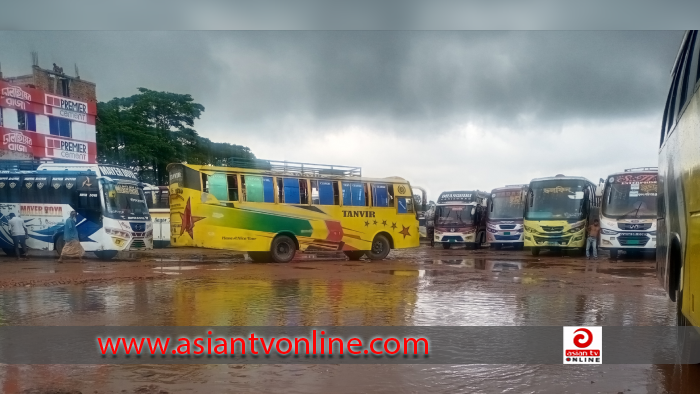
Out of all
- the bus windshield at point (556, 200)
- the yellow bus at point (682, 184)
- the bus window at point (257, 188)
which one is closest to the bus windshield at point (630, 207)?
the bus windshield at point (556, 200)

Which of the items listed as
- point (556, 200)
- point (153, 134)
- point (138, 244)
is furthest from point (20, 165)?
point (556, 200)

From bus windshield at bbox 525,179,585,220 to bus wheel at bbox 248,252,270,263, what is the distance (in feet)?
17.9

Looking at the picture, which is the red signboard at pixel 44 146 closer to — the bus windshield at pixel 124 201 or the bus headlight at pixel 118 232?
the bus windshield at pixel 124 201

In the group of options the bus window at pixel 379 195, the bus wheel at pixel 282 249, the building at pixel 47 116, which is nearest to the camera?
the building at pixel 47 116

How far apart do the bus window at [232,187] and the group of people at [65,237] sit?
3288 mm

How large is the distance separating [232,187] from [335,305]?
4104 mm

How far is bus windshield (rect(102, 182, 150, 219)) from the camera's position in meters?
8.48

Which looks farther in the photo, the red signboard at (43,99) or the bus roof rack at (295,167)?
the bus roof rack at (295,167)

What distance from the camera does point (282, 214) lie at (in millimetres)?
10891

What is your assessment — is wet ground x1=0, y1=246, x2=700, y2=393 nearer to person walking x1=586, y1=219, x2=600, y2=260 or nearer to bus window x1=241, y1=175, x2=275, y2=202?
person walking x1=586, y1=219, x2=600, y2=260

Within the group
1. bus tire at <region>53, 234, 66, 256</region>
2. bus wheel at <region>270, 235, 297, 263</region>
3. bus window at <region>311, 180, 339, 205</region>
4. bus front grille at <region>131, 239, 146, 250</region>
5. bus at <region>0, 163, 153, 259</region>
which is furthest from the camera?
A: bus front grille at <region>131, 239, 146, 250</region>

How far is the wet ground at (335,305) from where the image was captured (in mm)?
3648

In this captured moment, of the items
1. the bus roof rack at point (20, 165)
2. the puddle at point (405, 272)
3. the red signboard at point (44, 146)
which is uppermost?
the red signboard at point (44, 146)

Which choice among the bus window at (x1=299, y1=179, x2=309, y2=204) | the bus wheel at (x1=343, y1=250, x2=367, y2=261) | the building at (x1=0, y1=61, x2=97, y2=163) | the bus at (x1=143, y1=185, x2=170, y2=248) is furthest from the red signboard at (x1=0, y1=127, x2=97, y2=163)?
the bus wheel at (x1=343, y1=250, x2=367, y2=261)
